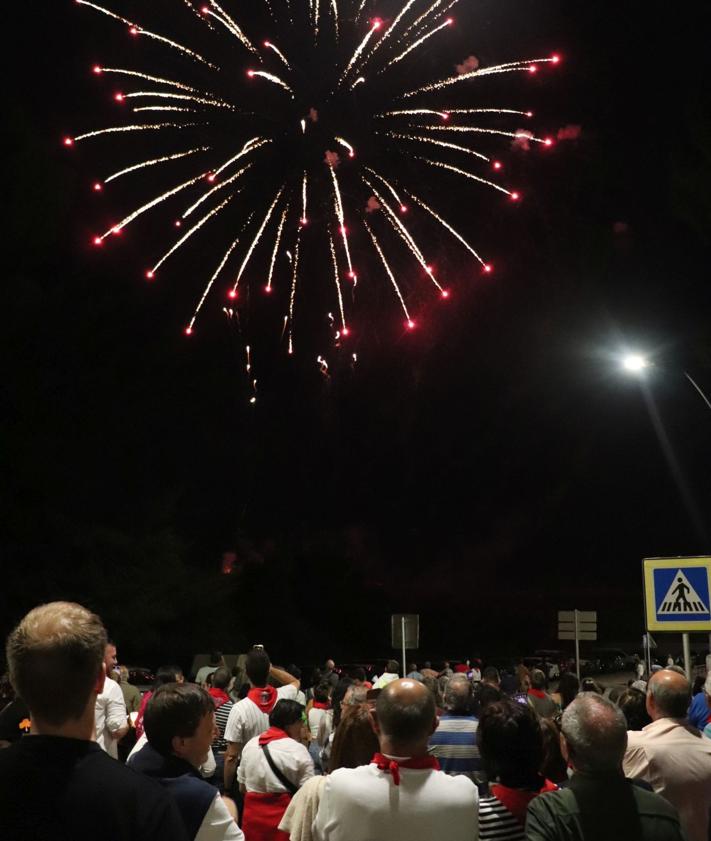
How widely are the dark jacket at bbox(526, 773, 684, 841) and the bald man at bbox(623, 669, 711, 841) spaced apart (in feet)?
4.82

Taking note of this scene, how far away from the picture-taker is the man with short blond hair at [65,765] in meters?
2.46

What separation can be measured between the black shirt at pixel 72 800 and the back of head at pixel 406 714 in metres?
1.49

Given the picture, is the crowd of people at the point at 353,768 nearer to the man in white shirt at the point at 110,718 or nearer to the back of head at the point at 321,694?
the man in white shirt at the point at 110,718

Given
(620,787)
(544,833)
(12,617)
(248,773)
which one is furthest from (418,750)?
(12,617)

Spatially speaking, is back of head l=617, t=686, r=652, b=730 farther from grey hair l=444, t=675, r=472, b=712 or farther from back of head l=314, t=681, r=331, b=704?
back of head l=314, t=681, r=331, b=704

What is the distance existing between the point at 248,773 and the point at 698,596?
5.98 m

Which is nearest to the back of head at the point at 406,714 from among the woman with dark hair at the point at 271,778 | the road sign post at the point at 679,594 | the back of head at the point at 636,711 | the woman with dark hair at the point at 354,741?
the woman with dark hair at the point at 354,741

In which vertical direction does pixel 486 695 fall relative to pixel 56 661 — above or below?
below

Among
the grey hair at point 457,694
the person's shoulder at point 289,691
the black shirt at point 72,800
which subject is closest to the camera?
the black shirt at point 72,800

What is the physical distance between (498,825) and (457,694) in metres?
3.82

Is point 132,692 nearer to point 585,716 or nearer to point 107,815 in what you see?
point 585,716

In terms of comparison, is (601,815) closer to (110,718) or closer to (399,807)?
(399,807)

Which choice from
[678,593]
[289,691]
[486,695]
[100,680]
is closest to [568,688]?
[678,593]

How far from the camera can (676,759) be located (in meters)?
5.34
